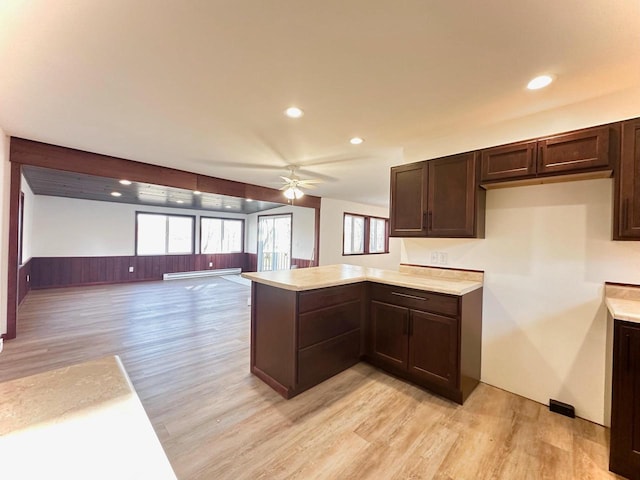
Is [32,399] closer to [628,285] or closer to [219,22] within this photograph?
[219,22]

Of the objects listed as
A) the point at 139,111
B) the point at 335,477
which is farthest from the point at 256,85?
the point at 335,477

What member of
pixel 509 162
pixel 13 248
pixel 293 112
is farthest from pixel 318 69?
pixel 13 248

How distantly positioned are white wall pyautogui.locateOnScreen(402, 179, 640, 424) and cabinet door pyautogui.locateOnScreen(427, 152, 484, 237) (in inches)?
12.0

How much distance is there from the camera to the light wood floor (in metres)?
1.65

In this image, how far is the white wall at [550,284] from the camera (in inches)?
82.3

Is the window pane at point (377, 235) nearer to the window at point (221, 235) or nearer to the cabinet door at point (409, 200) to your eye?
the window at point (221, 235)

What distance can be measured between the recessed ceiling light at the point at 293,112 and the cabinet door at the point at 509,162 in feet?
5.44

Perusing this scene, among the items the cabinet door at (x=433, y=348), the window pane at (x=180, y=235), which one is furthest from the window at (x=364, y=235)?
the cabinet door at (x=433, y=348)

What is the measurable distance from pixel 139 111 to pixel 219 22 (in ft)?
4.92

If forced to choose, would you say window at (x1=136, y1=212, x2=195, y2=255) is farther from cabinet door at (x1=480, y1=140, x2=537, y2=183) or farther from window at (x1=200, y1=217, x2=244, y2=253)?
cabinet door at (x1=480, y1=140, x2=537, y2=183)

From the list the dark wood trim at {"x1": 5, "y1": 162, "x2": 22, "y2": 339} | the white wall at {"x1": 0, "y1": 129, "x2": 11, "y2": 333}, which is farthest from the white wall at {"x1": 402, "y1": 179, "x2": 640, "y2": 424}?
the dark wood trim at {"x1": 5, "y1": 162, "x2": 22, "y2": 339}

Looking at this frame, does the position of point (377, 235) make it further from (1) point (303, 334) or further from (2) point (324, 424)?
(2) point (324, 424)

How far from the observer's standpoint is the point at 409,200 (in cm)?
290

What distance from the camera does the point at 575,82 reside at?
1.87 metres
